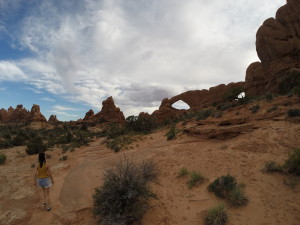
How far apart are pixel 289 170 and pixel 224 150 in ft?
11.0

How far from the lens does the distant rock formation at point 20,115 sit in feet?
170

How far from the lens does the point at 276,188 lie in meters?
5.32

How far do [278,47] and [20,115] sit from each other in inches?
2654

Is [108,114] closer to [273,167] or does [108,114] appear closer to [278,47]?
[278,47]

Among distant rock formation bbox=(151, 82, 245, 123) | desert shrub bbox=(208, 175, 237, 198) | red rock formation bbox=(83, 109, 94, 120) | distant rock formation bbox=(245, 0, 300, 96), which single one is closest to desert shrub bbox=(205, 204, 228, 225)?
desert shrub bbox=(208, 175, 237, 198)

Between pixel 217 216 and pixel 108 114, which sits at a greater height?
pixel 108 114

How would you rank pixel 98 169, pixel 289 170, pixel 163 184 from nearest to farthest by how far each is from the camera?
pixel 289 170, pixel 163 184, pixel 98 169

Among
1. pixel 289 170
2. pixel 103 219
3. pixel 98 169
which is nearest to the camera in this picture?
pixel 103 219

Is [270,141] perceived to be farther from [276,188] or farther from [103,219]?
[103,219]

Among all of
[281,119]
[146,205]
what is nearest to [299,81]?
[281,119]

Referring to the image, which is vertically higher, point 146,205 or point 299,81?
point 299,81

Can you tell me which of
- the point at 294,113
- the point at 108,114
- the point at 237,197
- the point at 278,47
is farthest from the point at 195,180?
the point at 108,114

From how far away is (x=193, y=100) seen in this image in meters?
44.2

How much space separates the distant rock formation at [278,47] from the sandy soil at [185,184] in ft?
52.9
